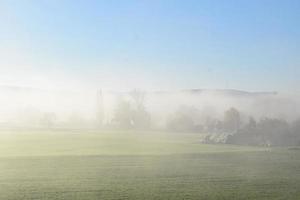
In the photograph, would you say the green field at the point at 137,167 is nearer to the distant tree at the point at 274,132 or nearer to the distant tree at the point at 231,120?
the distant tree at the point at 274,132

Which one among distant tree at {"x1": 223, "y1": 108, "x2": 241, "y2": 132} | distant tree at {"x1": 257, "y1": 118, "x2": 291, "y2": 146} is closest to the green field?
distant tree at {"x1": 257, "y1": 118, "x2": 291, "y2": 146}

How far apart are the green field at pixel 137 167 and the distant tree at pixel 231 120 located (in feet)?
6.91

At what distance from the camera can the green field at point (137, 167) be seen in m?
18.0

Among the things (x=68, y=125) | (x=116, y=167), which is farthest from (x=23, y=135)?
(x=116, y=167)

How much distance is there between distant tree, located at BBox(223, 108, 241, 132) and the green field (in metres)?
2.11

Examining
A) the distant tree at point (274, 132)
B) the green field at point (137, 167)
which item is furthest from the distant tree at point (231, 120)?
the green field at point (137, 167)

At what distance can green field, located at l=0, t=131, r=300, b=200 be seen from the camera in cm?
1805

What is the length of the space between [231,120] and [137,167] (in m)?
12.6

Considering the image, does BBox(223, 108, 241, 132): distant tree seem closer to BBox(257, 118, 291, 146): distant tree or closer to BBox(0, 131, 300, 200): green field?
BBox(257, 118, 291, 146): distant tree

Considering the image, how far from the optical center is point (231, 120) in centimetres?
Answer: 3456

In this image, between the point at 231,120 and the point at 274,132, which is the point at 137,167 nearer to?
the point at 274,132

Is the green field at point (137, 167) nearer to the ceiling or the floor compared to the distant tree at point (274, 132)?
nearer to the floor

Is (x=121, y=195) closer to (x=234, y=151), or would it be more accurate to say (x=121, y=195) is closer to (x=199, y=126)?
(x=234, y=151)

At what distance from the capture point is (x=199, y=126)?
3469 centimetres
